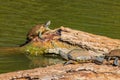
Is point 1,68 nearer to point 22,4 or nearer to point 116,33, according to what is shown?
point 116,33

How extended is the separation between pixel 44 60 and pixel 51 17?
643 cm

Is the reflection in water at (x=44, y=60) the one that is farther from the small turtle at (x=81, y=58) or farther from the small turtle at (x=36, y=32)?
the small turtle at (x=81, y=58)

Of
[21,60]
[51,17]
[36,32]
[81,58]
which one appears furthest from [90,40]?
[51,17]

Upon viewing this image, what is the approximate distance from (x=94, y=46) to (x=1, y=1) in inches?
440

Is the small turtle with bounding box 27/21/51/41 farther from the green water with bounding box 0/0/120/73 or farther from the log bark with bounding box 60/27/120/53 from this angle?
the log bark with bounding box 60/27/120/53

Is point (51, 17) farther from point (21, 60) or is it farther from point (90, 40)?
point (90, 40)

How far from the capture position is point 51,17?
2058 cm

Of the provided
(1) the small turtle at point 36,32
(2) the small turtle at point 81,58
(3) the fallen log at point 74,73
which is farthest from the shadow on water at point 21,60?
(3) the fallen log at point 74,73

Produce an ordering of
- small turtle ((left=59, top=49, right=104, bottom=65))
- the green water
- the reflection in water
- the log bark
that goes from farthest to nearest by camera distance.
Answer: the green water → the reflection in water → the log bark → small turtle ((left=59, top=49, right=104, bottom=65))

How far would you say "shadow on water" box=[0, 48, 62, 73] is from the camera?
43.9 ft

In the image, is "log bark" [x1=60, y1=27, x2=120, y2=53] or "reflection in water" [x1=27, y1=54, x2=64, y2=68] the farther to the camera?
"reflection in water" [x1=27, y1=54, x2=64, y2=68]

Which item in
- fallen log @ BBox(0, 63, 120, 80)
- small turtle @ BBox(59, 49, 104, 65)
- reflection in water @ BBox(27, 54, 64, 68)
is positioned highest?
small turtle @ BBox(59, 49, 104, 65)

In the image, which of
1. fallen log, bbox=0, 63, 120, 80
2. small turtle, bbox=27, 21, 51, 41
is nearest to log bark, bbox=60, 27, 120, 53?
small turtle, bbox=27, 21, 51, 41

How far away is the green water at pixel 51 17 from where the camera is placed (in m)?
15.6
